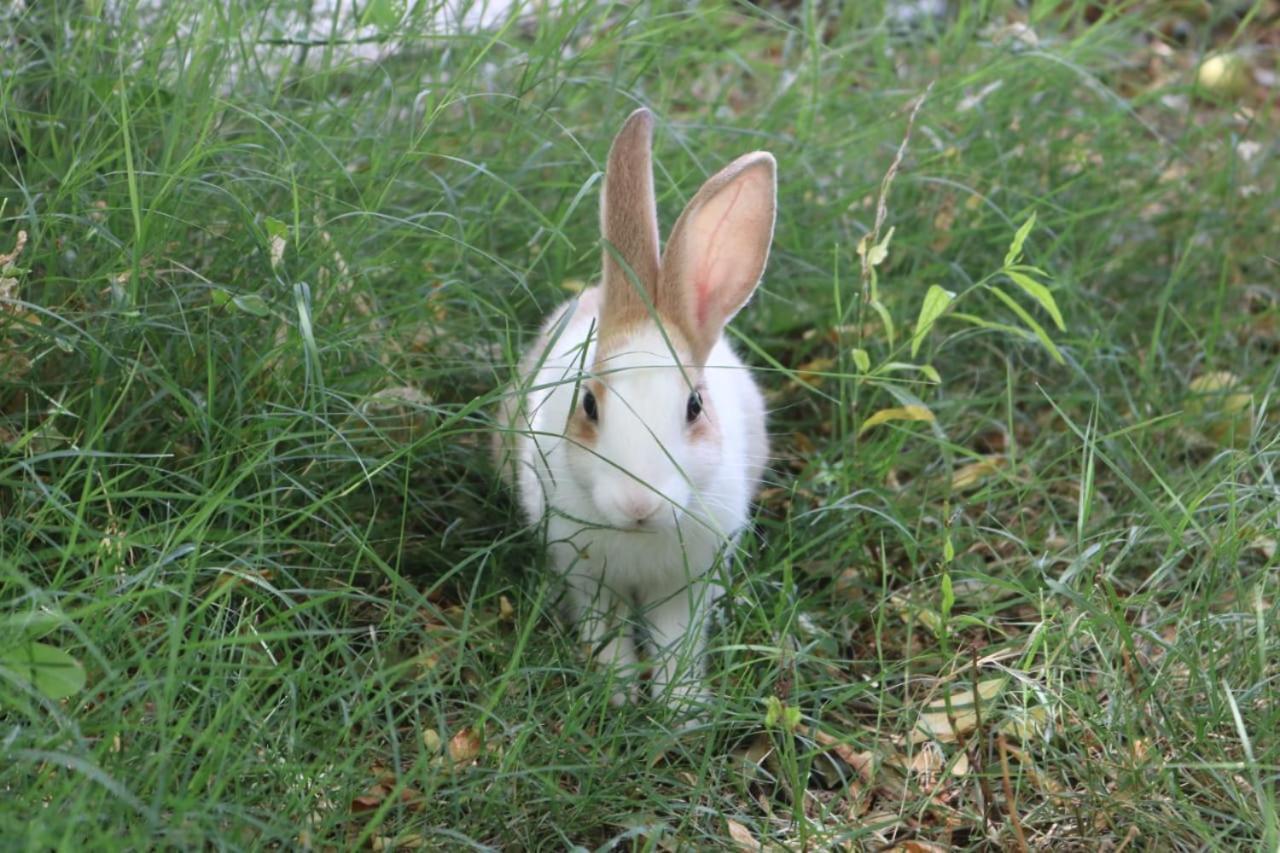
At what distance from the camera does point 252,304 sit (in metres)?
3.16

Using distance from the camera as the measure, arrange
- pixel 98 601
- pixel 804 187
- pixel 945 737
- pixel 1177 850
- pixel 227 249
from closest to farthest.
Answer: pixel 98 601 < pixel 1177 850 < pixel 945 737 < pixel 227 249 < pixel 804 187

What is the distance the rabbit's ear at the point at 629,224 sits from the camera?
3.14 m

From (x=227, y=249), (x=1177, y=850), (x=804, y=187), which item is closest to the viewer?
(x=1177, y=850)

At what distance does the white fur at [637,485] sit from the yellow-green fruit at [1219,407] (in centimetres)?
124

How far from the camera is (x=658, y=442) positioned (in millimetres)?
3008

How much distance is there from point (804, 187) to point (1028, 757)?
1.93 meters

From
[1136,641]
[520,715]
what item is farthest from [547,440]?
[1136,641]

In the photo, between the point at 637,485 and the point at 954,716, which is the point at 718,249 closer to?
the point at 637,485

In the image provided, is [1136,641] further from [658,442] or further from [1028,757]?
[658,442]

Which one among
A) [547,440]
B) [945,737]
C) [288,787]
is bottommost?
[945,737]

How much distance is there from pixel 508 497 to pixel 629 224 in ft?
2.60

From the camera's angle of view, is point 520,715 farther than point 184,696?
Yes

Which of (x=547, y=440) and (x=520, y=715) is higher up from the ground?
(x=547, y=440)

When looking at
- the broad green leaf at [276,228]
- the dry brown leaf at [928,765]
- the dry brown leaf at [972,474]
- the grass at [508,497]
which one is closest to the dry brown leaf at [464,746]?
the grass at [508,497]
